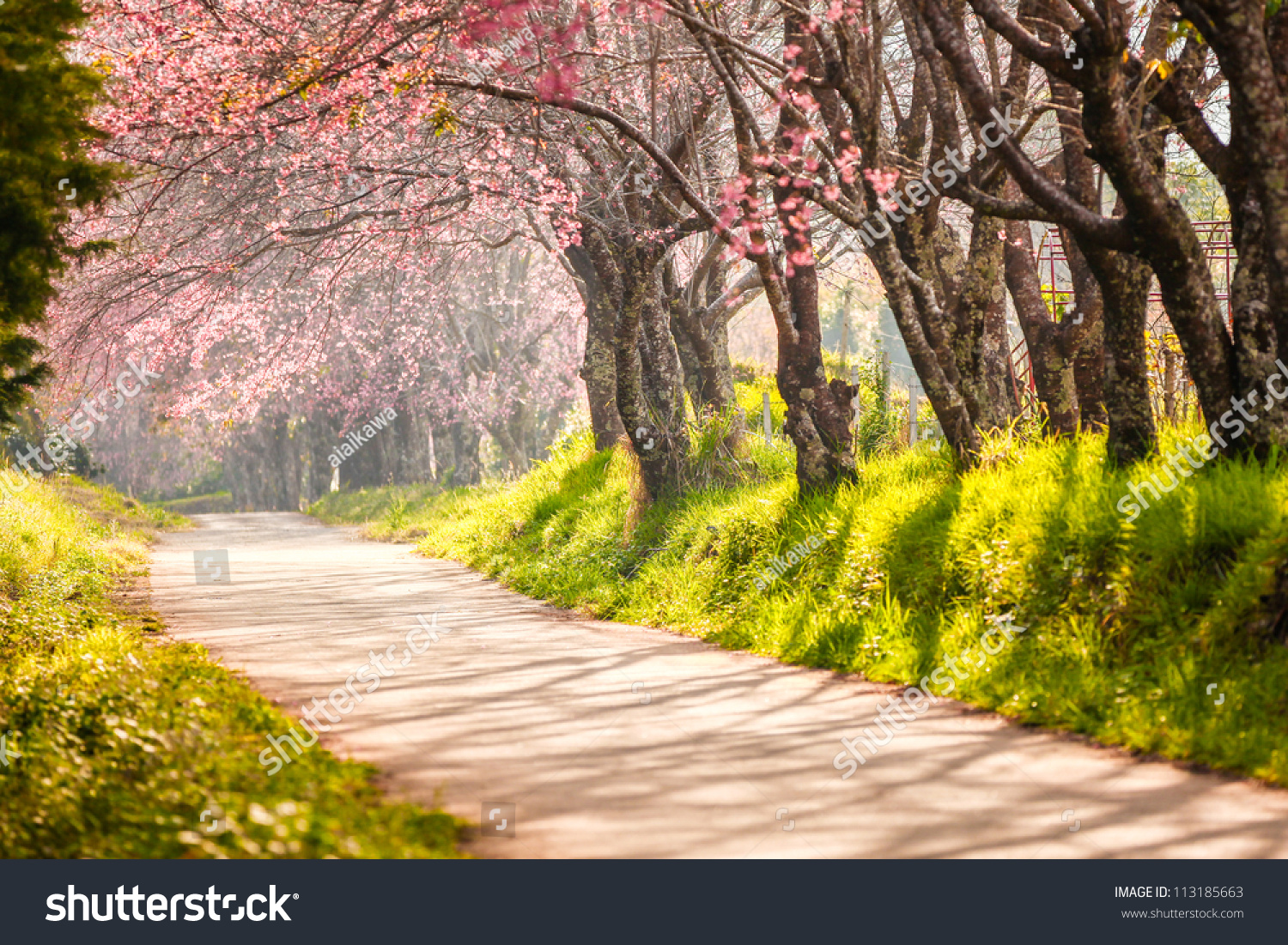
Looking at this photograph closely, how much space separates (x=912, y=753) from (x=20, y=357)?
7.67 m

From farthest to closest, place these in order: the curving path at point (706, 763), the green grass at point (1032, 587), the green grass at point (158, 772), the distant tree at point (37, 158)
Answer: the distant tree at point (37, 158)
the green grass at point (1032, 587)
the curving path at point (706, 763)
the green grass at point (158, 772)

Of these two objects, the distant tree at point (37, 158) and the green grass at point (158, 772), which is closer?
the green grass at point (158, 772)

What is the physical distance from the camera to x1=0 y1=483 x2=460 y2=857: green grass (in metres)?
4.13

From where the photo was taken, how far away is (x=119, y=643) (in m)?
Answer: 8.27

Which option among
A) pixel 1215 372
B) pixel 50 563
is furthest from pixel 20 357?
pixel 1215 372

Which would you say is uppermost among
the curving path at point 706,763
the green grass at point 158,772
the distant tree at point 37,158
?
the distant tree at point 37,158

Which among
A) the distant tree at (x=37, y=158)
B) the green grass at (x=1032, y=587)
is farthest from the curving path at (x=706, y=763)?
the distant tree at (x=37, y=158)

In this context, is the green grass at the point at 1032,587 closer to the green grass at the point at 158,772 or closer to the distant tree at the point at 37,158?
the green grass at the point at 158,772

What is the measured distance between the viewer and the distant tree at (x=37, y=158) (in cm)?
795

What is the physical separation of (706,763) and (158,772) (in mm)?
2377

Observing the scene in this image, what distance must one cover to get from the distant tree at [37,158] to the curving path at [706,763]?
295cm

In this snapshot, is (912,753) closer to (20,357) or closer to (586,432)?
(20,357)

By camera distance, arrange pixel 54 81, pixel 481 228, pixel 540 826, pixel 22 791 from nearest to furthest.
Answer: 1. pixel 540 826
2. pixel 22 791
3. pixel 54 81
4. pixel 481 228

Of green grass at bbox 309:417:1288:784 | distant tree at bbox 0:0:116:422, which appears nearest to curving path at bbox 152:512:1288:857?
green grass at bbox 309:417:1288:784
